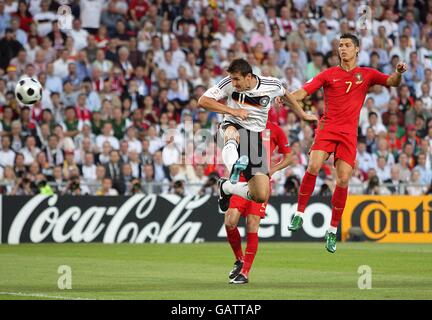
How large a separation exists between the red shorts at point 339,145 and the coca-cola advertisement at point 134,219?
9312mm

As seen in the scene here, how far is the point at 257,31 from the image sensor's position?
28.2 meters

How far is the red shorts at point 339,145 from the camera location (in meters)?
14.7

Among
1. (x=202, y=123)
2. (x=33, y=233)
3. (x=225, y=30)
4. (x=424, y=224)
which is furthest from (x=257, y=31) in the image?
(x=33, y=233)

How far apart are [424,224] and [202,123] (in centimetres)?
567

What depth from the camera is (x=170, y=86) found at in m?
26.2

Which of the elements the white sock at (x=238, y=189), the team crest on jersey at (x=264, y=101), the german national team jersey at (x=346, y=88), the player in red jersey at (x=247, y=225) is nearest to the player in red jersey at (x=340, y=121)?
the german national team jersey at (x=346, y=88)

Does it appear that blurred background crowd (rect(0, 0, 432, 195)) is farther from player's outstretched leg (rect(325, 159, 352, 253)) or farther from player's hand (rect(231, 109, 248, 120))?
player's hand (rect(231, 109, 248, 120))

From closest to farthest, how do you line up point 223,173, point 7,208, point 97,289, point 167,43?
point 97,289 < point 7,208 < point 223,173 < point 167,43

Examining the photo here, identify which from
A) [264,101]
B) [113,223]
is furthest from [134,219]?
[264,101]

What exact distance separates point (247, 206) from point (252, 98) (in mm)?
1478

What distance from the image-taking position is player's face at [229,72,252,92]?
13.5m

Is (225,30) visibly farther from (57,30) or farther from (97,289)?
(97,289)

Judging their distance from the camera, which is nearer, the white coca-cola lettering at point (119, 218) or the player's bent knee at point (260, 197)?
the player's bent knee at point (260, 197)

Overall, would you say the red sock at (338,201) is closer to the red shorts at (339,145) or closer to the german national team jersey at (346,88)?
the red shorts at (339,145)
